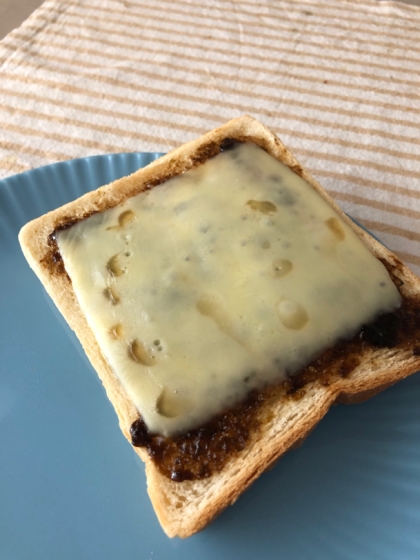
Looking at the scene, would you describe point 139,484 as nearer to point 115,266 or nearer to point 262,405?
point 262,405

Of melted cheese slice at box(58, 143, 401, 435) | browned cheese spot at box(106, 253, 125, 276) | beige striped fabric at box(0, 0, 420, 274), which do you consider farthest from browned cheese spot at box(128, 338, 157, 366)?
beige striped fabric at box(0, 0, 420, 274)

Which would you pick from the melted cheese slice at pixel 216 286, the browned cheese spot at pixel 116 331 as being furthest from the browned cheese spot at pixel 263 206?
the browned cheese spot at pixel 116 331

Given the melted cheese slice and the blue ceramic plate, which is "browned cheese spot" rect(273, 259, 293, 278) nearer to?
the melted cheese slice

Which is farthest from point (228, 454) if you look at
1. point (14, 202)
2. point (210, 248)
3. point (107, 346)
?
point (14, 202)

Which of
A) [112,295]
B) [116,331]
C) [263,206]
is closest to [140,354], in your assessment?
[116,331]

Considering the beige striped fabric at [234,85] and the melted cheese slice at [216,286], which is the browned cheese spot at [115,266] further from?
the beige striped fabric at [234,85]

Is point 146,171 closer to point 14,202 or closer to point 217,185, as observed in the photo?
point 217,185
